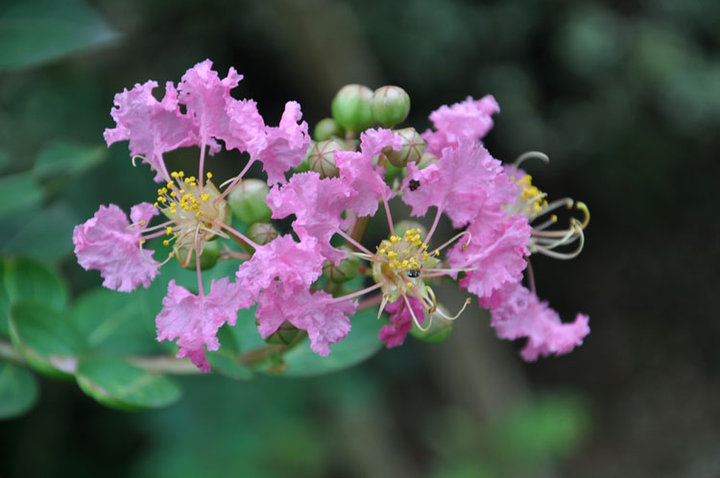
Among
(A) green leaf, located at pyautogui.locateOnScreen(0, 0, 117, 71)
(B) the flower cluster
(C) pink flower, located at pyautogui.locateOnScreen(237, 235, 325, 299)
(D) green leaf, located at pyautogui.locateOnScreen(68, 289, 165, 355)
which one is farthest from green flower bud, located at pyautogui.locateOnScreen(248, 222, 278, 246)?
(A) green leaf, located at pyautogui.locateOnScreen(0, 0, 117, 71)

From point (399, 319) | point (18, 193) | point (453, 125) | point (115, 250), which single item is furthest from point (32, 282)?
point (453, 125)

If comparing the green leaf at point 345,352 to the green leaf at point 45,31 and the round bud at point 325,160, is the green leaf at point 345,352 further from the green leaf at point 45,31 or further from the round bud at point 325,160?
the green leaf at point 45,31

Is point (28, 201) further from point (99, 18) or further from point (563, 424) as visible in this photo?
point (563, 424)

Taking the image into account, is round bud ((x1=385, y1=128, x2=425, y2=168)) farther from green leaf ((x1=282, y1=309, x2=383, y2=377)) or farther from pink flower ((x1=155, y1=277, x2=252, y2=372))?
green leaf ((x1=282, y1=309, x2=383, y2=377))

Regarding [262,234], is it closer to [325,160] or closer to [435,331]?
[325,160]

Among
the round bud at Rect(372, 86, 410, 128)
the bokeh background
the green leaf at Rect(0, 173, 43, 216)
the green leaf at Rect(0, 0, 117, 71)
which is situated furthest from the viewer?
the bokeh background

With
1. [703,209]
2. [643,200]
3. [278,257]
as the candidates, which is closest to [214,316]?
[278,257]

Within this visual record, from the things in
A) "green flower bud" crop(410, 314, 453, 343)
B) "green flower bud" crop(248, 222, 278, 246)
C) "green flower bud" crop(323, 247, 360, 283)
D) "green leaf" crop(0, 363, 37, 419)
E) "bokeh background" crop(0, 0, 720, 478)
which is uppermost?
"green flower bud" crop(248, 222, 278, 246)
